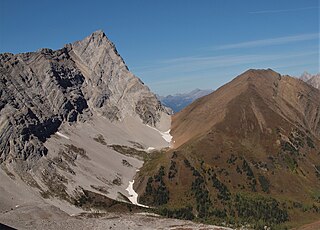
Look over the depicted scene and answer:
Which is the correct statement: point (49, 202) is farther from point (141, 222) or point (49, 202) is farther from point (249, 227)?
point (249, 227)

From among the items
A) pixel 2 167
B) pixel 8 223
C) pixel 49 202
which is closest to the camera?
pixel 8 223

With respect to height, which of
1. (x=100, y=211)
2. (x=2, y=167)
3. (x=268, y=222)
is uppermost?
(x=2, y=167)

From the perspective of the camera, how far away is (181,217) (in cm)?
19825

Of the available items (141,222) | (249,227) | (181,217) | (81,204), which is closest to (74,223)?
(141,222)

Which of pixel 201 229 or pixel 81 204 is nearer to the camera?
pixel 201 229

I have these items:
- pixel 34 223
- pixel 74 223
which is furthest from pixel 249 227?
pixel 34 223

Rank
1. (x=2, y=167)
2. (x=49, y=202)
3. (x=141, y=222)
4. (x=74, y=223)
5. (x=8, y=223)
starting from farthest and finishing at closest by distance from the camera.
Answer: (x=2, y=167), (x=49, y=202), (x=141, y=222), (x=74, y=223), (x=8, y=223)

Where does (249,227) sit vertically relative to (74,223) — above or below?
below

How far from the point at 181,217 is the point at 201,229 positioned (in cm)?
4947

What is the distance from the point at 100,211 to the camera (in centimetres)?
18888

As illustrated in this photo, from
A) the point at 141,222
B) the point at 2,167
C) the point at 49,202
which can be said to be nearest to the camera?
the point at 141,222

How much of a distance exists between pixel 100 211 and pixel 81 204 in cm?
1030

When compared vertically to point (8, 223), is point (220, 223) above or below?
below

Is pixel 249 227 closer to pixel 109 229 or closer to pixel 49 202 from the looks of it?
pixel 109 229
